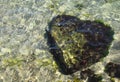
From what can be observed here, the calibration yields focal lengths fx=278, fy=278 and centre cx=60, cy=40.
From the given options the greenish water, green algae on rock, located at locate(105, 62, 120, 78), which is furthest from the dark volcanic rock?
green algae on rock, located at locate(105, 62, 120, 78)

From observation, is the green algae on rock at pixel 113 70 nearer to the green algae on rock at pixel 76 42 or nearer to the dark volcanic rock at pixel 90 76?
the dark volcanic rock at pixel 90 76

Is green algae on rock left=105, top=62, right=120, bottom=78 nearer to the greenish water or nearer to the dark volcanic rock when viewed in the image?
the greenish water

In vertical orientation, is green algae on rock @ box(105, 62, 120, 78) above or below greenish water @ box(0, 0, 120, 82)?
below

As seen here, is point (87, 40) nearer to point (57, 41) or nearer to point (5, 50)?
point (57, 41)

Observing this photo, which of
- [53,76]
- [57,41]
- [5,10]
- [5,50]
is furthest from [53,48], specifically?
[5,10]

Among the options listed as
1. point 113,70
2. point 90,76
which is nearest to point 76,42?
point 90,76

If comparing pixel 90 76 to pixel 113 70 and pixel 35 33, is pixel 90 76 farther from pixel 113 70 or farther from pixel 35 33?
pixel 35 33
